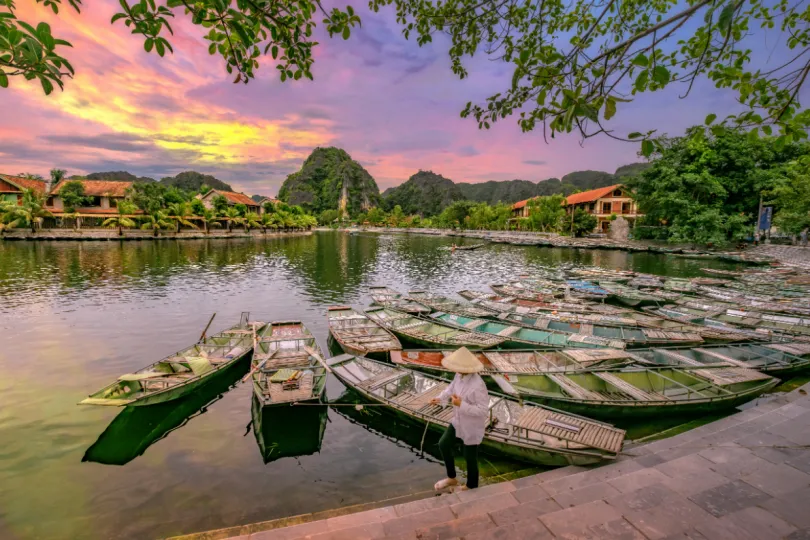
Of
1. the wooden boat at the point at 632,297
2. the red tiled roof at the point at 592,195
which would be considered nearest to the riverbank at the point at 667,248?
the red tiled roof at the point at 592,195

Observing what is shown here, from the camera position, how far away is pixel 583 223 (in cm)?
7281

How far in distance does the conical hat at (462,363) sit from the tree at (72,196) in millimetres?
82073

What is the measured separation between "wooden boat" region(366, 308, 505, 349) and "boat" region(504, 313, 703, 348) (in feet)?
10.3

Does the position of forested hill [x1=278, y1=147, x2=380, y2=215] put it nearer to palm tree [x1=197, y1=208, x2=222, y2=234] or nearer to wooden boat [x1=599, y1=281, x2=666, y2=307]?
palm tree [x1=197, y1=208, x2=222, y2=234]

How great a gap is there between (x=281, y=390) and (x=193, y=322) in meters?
13.3

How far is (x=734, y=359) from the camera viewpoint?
1292cm

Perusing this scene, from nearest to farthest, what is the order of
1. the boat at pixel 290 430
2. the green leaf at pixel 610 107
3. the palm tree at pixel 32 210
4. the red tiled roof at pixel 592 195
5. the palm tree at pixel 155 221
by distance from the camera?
1. the green leaf at pixel 610 107
2. the boat at pixel 290 430
3. the palm tree at pixel 32 210
4. the palm tree at pixel 155 221
5. the red tiled roof at pixel 592 195

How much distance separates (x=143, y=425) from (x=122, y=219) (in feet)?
222

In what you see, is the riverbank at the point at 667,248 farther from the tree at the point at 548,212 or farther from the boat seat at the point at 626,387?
the boat seat at the point at 626,387

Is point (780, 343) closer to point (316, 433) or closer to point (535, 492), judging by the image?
point (535, 492)

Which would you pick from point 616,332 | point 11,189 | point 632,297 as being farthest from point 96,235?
point 616,332

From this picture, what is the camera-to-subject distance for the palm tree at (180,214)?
71312 millimetres

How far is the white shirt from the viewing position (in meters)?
6.00

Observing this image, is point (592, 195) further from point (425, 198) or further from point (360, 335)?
point (425, 198)
